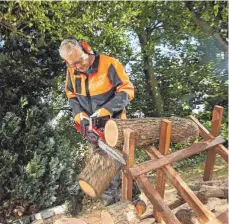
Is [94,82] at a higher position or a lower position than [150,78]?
higher

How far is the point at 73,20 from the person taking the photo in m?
4.71

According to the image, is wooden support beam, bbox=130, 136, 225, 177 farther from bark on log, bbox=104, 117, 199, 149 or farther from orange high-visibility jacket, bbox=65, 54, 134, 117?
orange high-visibility jacket, bbox=65, 54, 134, 117

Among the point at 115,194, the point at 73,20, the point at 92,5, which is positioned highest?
the point at 92,5

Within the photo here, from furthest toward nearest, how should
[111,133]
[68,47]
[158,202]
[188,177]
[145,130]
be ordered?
[188,177]
[68,47]
[145,130]
[111,133]
[158,202]

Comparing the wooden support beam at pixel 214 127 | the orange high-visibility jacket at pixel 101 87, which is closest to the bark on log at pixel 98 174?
the orange high-visibility jacket at pixel 101 87

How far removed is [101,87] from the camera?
3.13 meters

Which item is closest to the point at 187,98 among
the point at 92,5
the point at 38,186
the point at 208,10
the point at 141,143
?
the point at 208,10

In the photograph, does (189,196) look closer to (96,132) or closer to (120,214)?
(120,214)

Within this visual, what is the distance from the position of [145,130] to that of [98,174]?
22.3 inches

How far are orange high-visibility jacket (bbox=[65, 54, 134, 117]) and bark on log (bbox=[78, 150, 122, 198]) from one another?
0.50 metres

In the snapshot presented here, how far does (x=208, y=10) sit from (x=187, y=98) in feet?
8.80

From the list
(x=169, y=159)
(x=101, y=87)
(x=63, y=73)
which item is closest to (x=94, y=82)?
(x=101, y=87)

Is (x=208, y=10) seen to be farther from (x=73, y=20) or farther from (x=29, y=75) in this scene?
(x=29, y=75)

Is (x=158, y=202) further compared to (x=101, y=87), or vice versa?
(x=101, y=87)
